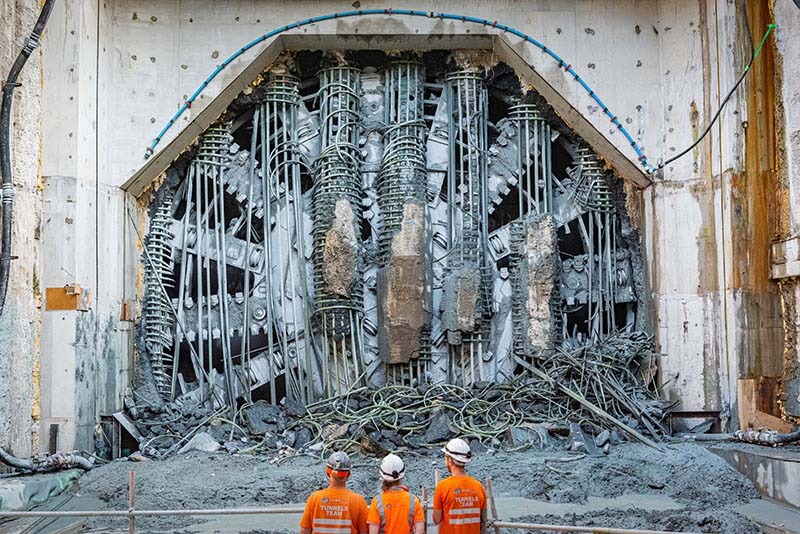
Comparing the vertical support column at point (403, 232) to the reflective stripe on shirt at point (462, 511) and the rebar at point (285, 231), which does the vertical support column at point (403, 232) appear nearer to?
the rebar at point (285, 231)

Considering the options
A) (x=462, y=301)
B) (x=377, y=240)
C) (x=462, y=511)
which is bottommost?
(x=462, y=511)

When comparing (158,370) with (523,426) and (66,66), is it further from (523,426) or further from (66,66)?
(523,426)

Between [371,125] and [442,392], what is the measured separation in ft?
10.4

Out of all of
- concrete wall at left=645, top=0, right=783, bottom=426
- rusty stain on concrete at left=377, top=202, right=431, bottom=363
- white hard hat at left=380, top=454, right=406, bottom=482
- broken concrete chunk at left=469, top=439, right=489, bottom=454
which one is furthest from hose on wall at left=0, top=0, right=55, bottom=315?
concrete wall at left=645, top=0, right=783, bottom=426

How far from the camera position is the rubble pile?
9.56 meters

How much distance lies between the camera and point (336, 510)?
16.2 ft

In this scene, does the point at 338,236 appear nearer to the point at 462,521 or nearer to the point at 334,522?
the point at 462,521

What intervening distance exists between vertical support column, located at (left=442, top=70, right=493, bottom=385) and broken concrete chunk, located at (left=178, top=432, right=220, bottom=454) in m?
2.70

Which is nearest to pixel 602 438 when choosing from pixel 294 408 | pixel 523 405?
pixel 523 405

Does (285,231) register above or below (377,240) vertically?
above

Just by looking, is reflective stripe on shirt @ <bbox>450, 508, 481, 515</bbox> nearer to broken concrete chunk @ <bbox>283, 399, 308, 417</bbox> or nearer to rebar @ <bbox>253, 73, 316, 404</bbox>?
broken concrete chunk @ <bbox>283, 399, 308, 417</bbox>

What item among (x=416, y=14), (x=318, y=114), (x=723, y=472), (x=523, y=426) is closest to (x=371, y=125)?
(x=318, y=114)

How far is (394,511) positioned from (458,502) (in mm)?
371

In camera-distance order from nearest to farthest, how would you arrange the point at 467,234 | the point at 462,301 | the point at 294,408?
the point at 294,408 < the point at 462,301 < the point at 467,234
